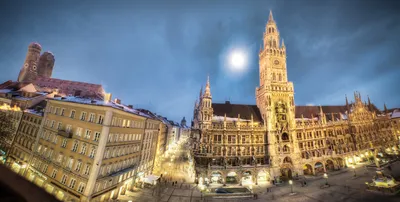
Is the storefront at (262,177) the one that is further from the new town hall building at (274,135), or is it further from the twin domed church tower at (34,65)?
the twin domed church tower at (34,65)

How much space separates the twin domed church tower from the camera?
241 feet

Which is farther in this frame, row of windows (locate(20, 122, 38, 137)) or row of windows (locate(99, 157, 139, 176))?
row of windows (locate(20, 122, 38, 137))

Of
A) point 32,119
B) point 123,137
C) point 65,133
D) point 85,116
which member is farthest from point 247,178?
point 32,119

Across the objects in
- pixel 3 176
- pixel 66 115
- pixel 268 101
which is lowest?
pixel 3 176

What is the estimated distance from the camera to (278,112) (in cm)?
5134

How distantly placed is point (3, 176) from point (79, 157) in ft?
99.0

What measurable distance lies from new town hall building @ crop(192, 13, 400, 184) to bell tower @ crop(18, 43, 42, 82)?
78.3 metres

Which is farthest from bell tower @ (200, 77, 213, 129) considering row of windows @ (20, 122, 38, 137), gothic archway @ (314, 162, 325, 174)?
row of windows @ (20, 122, 38, 137)

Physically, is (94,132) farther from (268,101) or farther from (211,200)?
(268,101)

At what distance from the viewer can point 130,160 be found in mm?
34156

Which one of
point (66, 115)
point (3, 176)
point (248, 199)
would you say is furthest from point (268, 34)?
point (3, 176)

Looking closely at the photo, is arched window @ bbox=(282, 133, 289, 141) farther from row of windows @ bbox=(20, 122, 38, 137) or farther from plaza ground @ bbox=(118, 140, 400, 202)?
row of windows @ bbox=(20, 122, 38, 137)

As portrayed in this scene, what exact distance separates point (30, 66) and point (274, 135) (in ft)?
349

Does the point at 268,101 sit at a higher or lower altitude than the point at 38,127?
higher
